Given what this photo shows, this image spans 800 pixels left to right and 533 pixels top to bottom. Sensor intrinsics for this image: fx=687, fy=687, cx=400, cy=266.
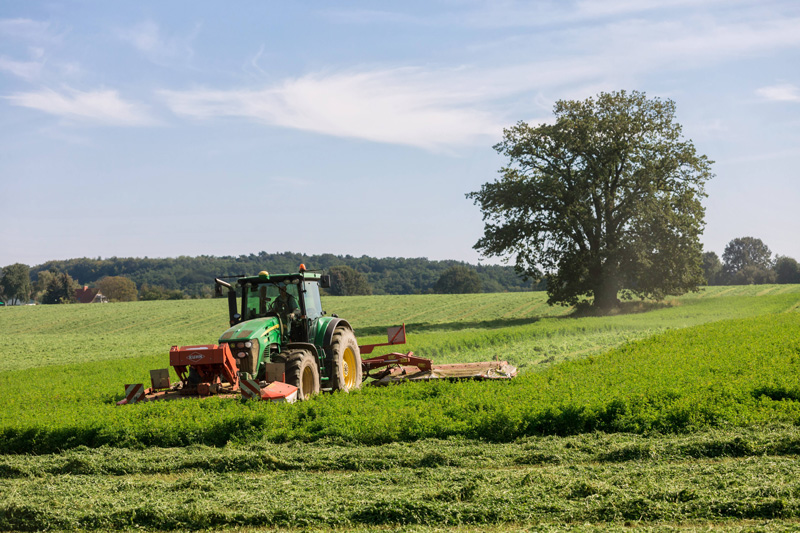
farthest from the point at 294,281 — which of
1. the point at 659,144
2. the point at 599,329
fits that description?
the point at 659,144

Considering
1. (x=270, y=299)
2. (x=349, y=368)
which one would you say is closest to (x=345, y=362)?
(x=349, y=368)

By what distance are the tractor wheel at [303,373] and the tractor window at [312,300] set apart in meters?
1.21

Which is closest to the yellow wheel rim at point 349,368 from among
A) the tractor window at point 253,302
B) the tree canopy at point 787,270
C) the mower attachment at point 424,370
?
the mower attachment at point 424,370

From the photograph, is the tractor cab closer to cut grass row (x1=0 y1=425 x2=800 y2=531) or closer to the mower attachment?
the mower attachment

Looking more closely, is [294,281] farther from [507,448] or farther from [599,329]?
[599,329]

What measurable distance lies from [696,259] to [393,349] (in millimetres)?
24898

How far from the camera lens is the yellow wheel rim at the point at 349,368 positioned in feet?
44.4

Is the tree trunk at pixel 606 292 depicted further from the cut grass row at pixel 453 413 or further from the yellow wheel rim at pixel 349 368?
the yellow wheel rim at pixel 349 368

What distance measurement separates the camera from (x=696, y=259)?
135 feet

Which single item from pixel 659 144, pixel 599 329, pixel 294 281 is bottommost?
Result: pixel 599 329

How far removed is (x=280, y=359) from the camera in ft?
37.3

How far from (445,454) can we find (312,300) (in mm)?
5857

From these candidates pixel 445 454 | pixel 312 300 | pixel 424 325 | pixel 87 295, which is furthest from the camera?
pixel 87 295

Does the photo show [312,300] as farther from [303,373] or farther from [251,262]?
[251,262]
